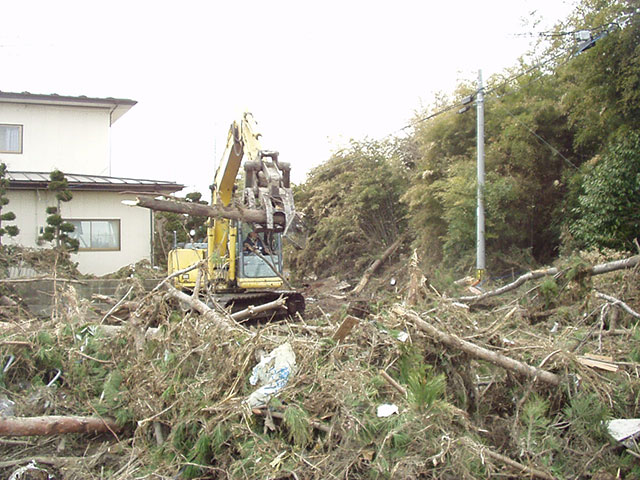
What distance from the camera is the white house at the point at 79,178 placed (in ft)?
58.1

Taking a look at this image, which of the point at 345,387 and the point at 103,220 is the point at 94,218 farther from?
the point at 345,387

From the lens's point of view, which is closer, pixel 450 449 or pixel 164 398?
pixel 450 449

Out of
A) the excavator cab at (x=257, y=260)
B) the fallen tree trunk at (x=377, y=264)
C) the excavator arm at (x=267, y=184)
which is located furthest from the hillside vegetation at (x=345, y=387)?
the fallen tree trunk at (x=377, y=264)

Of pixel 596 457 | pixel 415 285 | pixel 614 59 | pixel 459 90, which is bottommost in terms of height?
pixel 596 457

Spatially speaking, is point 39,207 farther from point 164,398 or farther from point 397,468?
point 397,468

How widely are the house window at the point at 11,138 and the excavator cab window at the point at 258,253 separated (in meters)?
13.1

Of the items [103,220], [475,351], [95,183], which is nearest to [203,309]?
[475,351]

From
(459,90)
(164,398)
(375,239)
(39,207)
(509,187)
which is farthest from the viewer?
(375,239)

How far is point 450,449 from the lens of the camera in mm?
3986

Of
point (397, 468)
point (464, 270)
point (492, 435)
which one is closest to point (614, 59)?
point (464, 270)

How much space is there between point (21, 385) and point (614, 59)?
477 inches

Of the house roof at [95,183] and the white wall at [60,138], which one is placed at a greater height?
the white wall at [60,138]

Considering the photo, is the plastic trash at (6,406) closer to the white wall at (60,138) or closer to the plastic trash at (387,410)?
the plastic trash at (387,410)

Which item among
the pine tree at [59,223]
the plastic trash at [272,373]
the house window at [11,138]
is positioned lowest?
the plastic trash at [272,373]
